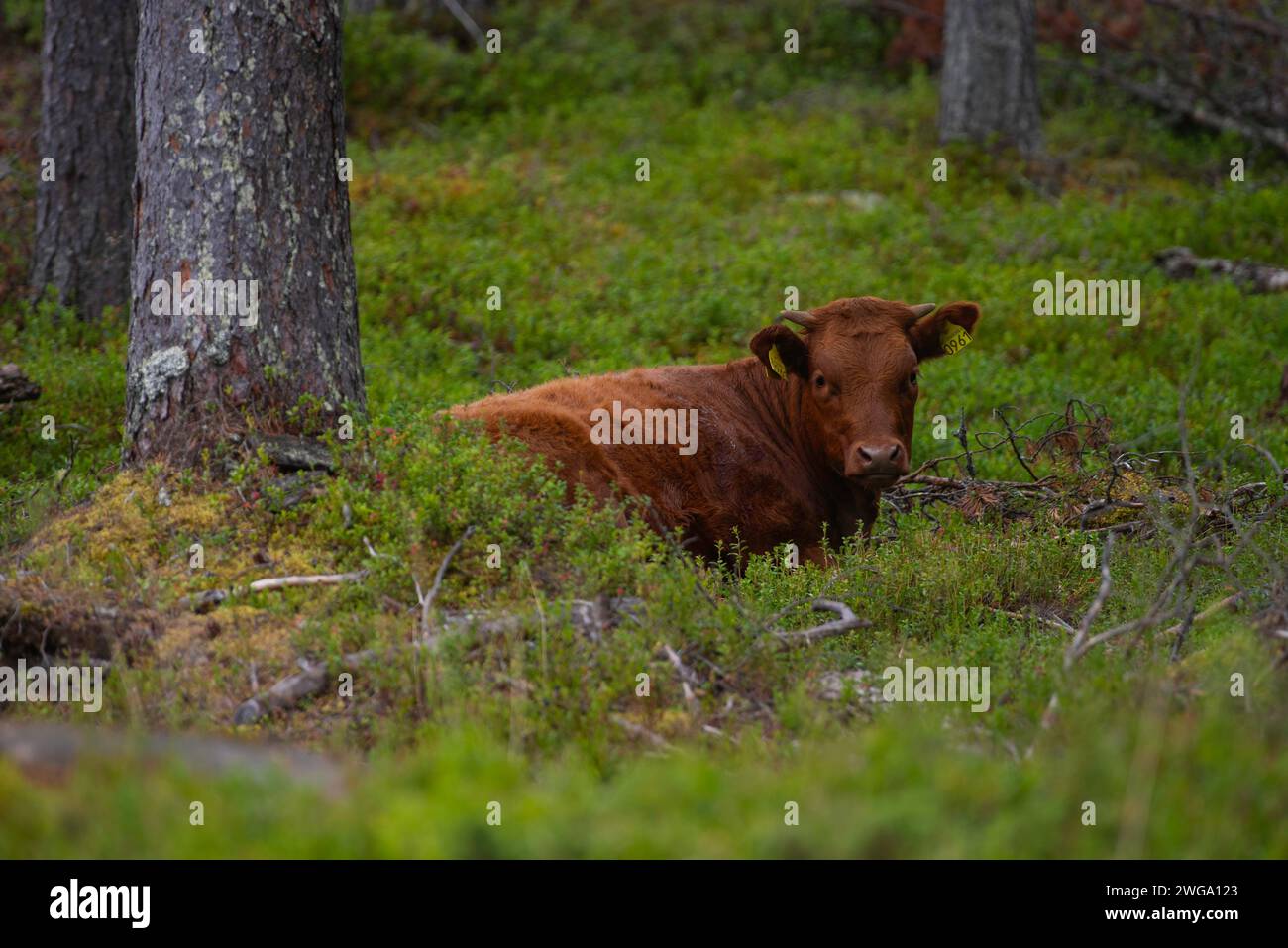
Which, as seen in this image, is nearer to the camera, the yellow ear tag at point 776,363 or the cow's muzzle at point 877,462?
the cow's muzzle at point 877,462

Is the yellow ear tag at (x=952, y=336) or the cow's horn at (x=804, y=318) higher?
the cow's horn at (x=804, y=318)

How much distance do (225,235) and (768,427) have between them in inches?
138

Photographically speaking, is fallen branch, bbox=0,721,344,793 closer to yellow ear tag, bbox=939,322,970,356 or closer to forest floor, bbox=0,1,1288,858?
forest floor, bbox=0,1,1288,858

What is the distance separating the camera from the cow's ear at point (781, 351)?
7.92 meters

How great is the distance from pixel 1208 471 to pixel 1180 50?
11858 millimetres

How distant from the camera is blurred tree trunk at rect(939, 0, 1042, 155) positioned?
1639cm

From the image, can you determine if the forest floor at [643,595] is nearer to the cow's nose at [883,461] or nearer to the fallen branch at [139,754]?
the fallen branch at [139,754]

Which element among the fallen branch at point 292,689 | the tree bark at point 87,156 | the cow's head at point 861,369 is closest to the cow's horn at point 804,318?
the cow's head at point 861,369

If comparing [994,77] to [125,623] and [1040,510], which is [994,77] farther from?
[125,623]

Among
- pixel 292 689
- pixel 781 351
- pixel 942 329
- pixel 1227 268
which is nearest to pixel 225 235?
pixel 292 689

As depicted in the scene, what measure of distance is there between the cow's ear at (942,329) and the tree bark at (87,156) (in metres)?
6.59

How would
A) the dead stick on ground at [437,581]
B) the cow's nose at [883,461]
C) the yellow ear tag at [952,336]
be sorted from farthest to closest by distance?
1. the yellow ear tag at [952,336]
2. the cow's nose at [883,461]
3. the dead stick on ground at [437,581]

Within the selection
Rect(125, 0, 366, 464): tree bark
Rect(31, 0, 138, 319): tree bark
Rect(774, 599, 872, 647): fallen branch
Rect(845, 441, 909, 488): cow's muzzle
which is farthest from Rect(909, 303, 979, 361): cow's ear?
Rect(31, 0, 138, 319): tree bark

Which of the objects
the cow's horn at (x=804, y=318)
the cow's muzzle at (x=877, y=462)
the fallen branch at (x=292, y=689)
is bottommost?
the fallen branch at (x=292, y=689)
